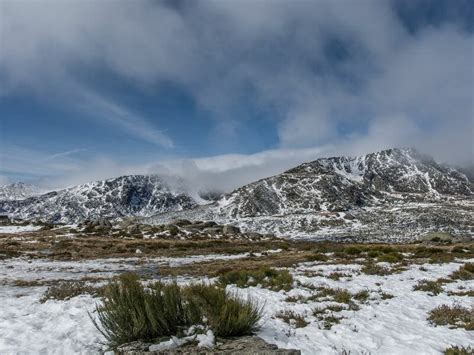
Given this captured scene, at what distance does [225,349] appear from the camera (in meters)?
6.97

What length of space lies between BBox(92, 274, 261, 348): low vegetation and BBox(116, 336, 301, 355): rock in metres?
0.35

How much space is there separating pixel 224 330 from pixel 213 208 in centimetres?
17949

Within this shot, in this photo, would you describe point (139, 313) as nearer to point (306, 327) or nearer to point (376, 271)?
point (306, 327)

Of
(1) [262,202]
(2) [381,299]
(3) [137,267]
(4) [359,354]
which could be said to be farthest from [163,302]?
(1) [262,202]

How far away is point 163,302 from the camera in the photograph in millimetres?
8195

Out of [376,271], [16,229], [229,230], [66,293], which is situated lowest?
[376,271]

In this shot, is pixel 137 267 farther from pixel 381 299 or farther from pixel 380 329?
pixel 380 329

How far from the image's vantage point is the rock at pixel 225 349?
667 cm

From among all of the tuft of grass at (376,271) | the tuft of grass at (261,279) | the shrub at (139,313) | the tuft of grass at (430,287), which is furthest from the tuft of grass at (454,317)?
the tuft of grass at (376,271)

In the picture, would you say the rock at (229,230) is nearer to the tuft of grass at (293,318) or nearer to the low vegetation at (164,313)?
the tuft of grass at (293,318)

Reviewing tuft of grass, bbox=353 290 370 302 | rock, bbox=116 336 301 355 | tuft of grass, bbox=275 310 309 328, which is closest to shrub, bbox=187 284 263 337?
rock, bbox=116 336 301 355

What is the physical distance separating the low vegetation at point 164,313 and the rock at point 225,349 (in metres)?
0.35

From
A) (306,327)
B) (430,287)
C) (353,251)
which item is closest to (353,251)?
(353,251)

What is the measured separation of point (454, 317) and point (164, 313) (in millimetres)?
8184
